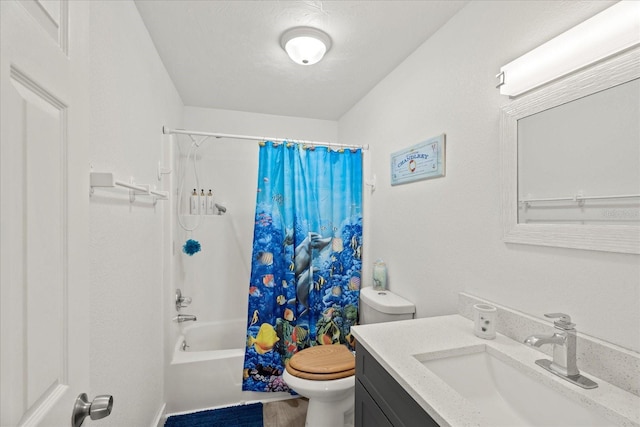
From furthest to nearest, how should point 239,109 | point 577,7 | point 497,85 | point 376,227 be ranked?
point 239,109 → point 376,227 → point 497,85 → point 577,7

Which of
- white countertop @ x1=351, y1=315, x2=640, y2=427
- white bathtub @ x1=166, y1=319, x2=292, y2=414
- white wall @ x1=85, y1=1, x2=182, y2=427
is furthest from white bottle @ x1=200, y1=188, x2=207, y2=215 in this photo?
white countertop @ x1=351, y1=315, x2=640, y2=427

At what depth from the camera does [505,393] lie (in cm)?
104

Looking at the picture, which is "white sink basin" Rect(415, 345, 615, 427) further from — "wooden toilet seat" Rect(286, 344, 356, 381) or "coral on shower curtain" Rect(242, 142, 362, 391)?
"coral on shower curtain" Rect(242, 142, 362, 391)

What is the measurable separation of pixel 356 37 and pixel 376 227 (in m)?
1.30

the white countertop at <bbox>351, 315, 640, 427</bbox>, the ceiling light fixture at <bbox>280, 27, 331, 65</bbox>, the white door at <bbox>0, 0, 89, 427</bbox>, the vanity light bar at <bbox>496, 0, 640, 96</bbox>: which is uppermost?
the ceiling light fixture at <bbox>280, 27, 331, 65</bbox>

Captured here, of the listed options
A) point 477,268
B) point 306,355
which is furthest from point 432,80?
point 306,355

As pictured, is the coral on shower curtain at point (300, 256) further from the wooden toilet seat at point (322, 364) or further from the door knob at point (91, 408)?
the door knob at point (91, 408)

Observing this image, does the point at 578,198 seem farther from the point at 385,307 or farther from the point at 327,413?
the point at 327,413

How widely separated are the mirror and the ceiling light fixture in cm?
104

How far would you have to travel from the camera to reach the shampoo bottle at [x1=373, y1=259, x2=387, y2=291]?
208cm

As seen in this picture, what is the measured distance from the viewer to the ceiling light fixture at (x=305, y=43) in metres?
1.63

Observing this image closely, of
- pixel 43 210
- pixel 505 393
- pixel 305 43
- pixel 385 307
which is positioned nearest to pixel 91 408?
pixel 43 210

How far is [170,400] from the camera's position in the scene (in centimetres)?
206

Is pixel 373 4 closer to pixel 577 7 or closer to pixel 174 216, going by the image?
pixel 577 7
